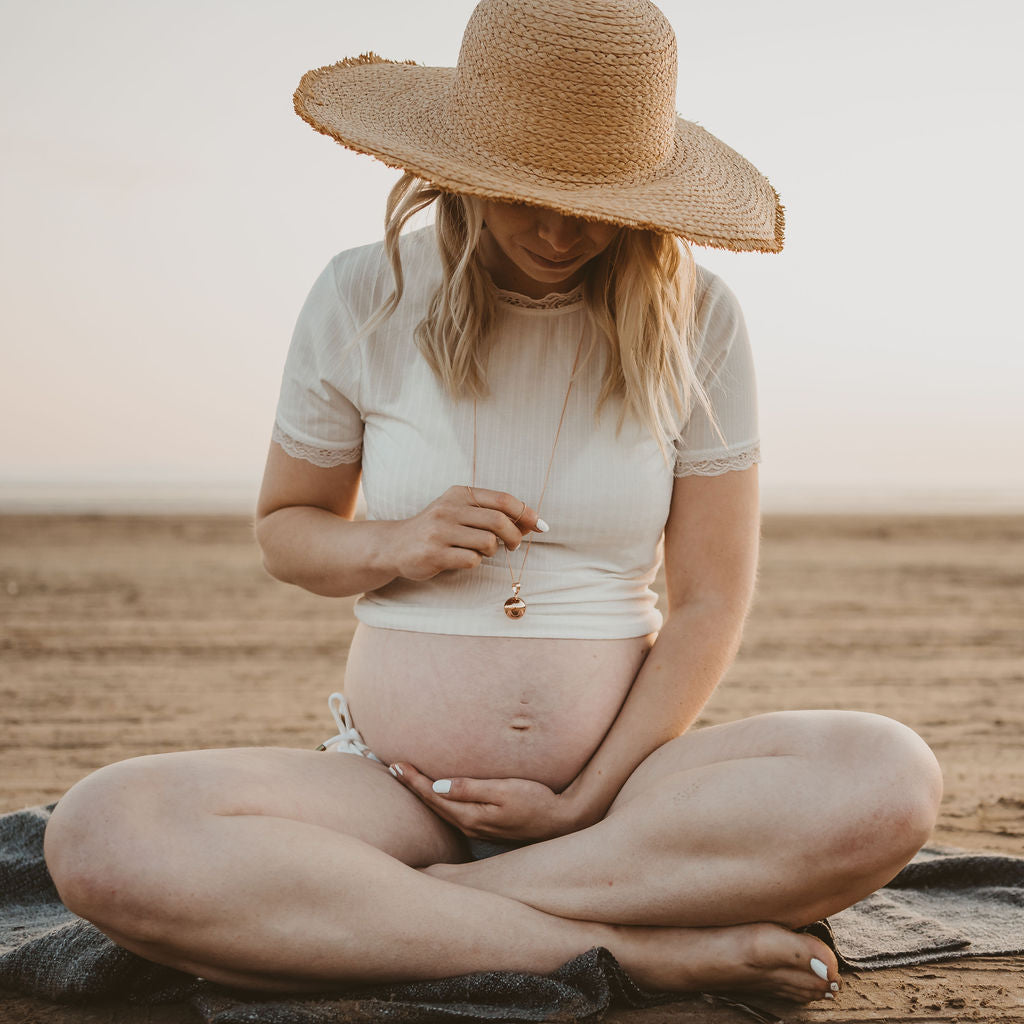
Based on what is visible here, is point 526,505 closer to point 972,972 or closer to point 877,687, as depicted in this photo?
point 972,972

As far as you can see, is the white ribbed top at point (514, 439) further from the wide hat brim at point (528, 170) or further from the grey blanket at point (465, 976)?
the grey blanket at point (465, 976)

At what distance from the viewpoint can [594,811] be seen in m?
1.97

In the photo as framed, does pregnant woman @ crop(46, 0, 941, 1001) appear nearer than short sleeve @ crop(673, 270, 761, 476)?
Yes

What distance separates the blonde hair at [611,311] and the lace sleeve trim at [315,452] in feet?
0.86

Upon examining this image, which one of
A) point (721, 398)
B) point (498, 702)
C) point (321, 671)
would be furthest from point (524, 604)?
point (321, 671)

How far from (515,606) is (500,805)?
0.34 meters

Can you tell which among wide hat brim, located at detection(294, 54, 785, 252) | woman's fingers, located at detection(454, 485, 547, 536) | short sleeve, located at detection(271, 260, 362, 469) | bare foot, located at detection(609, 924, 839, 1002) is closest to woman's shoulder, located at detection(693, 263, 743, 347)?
wide hat brim, located at detection(294, 54, 785, 252)

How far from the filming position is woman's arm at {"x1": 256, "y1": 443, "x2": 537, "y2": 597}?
1.83m

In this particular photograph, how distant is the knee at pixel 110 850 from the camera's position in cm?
167

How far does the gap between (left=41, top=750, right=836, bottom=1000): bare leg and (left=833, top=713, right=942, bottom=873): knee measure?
0.21m

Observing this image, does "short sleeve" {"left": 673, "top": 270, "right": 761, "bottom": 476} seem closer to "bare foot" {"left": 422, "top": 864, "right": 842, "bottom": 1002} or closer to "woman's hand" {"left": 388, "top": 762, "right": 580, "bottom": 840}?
"woman's hand" {"left": 388, "top": 762, "right": 580, "bottom": 840}

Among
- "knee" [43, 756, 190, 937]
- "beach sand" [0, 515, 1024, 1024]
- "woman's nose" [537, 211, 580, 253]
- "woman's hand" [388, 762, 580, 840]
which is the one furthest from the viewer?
"beach sand" [0, 515, 1024, 1024]

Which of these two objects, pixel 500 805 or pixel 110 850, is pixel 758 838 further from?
pixel 110 850

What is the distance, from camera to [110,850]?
1676 mm
